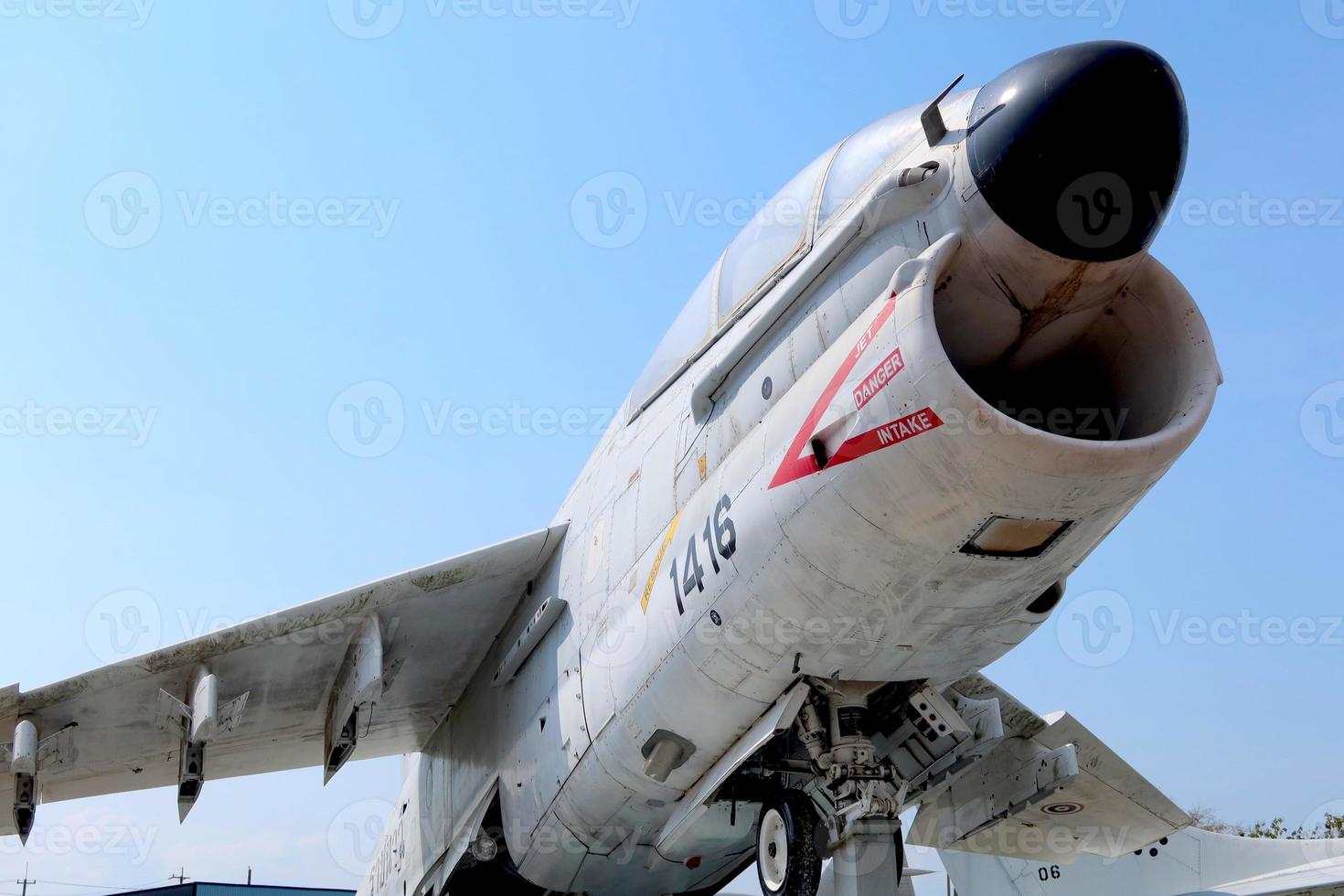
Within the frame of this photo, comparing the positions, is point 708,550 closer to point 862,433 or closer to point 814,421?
point 814,421

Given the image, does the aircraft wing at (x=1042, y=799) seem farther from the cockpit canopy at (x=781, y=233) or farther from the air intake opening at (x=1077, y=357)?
the cockpit canopy at (x=781, y=233)

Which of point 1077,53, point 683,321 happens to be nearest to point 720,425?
point 683,321

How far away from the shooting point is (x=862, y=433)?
5.14 meters

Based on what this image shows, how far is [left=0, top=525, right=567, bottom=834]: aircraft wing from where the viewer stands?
8336mm

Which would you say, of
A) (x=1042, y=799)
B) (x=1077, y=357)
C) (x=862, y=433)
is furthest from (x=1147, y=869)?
(x=862, y=433)

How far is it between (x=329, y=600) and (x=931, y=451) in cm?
527

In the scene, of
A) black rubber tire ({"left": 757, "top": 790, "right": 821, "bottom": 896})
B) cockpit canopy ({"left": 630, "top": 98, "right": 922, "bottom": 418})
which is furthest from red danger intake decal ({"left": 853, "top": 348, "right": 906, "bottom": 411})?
black rubber tire ({"left": 757, "top": 790, "right": 821, "bottom": 896})

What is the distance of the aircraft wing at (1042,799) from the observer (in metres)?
8.23

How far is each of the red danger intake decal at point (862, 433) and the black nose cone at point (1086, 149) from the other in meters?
0.72

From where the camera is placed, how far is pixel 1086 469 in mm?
4797

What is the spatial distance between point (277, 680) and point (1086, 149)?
7.17 meters

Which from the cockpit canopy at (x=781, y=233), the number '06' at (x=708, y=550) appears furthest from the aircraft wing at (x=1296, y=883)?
the cockpit canopy at (x=781, y=233)

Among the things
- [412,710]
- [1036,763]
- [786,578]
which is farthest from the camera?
[412,710]

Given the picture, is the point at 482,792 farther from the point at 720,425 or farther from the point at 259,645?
the point at 720,425
